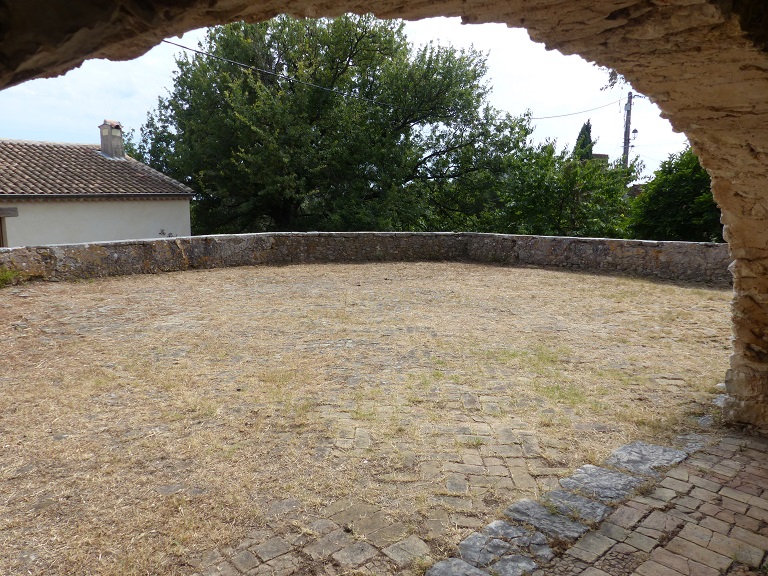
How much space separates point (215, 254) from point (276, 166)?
23.7 feet

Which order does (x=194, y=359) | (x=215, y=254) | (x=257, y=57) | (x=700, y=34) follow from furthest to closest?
(x=257, y=57)
(x=215, y=254)
(x=194, y=359)
(x=700, y=34)

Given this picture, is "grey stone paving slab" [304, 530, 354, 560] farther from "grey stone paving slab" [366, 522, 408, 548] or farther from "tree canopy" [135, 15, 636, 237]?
"tree canopy" [135, 15, 636, 237]

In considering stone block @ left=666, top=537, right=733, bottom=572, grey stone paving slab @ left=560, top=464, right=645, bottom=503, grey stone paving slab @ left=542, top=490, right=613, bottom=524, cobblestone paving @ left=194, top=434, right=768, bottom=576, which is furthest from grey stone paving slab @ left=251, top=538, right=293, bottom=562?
stone block @ left=666, top=537, right=733, bottom=572

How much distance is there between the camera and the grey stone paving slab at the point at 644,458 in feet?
10.5

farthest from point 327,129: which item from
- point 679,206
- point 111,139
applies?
point 679,206

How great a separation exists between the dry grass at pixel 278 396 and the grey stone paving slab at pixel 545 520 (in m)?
0.16

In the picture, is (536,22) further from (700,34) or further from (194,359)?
(194,359)

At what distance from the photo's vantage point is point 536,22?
2.18m

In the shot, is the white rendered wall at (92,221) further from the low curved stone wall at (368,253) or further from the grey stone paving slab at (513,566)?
the grey stone paving slab at (513,566)

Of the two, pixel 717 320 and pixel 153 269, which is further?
pixel 153 269

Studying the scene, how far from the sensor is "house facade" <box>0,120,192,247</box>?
586 inches

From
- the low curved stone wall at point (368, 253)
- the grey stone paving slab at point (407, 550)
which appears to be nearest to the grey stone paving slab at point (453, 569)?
the grey stone paving slab at point (407, 550)

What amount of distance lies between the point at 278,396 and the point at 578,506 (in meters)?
2.45

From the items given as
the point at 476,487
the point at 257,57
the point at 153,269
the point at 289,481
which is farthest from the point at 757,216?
the point at 257,57
